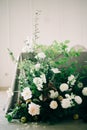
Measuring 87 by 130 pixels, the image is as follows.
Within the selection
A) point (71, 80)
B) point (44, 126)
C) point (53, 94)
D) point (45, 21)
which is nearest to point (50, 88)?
point (53, 94)

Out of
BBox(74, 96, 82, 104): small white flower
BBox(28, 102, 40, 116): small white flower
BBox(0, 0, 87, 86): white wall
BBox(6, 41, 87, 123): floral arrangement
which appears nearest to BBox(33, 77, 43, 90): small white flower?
BBox(6, 41, 87, 123): floral arrangement

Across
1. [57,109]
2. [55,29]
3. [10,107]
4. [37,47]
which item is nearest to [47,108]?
[57,109]

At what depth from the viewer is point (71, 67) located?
1835 mm

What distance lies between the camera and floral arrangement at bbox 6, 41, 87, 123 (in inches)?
67.6

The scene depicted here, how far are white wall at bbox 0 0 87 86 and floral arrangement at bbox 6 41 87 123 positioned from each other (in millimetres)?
2943

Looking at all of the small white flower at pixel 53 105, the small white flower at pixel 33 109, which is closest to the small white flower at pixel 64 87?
the small white flower at pixel 53 105

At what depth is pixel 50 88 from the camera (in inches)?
69.4

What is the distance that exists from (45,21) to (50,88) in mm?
3165

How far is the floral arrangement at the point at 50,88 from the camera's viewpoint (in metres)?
1.72

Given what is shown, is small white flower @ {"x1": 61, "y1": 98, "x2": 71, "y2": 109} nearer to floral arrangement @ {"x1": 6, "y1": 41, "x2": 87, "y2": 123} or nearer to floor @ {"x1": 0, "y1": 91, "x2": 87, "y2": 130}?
floral arrangement @ {"x1": 6, "y1": 41, "x2": 87, "y2": 123}

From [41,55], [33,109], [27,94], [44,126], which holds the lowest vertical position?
[44,126]

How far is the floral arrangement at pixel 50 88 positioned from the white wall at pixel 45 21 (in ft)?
9.66

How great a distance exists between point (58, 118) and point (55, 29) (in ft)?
10.3

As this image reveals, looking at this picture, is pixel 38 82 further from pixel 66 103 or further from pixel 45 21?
pixel 45 21
